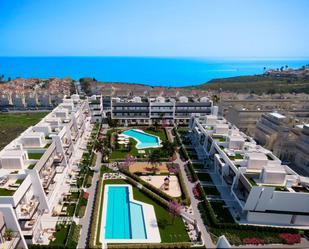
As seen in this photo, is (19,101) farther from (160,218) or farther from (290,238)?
(290,238)

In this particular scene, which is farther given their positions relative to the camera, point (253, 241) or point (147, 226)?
point (147, 226)

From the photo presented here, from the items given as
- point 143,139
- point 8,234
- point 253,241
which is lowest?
point 253,241

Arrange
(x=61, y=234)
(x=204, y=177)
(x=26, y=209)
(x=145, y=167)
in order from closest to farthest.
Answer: (x=26, y=209), (x=61, y=234), (x=204, y=177), (x=145, y=167)

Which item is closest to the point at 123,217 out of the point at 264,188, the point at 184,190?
the point at 184,190

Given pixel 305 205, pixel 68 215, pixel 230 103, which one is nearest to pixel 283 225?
pixel 305 205

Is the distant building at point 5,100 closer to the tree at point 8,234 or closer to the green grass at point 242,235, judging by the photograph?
the tree at point 8,234

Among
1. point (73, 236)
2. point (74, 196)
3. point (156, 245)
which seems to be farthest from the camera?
point (74, 196)
